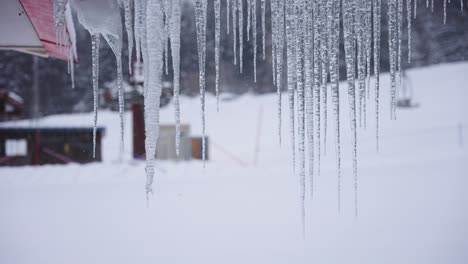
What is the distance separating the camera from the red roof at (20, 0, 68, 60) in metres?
2.07

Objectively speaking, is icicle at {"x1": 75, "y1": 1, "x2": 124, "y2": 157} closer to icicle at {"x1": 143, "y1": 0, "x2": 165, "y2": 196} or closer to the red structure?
icicle at {"x1": 143, "y1": 0, "x2": 165, "y2": 196}

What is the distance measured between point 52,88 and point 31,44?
50.6 ft

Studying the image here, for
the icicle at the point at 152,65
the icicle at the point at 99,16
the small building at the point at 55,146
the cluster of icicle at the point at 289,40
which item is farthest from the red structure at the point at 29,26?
the small building at the point at 55,146

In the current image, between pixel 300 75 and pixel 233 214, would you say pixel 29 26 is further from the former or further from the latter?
pixel 233 214

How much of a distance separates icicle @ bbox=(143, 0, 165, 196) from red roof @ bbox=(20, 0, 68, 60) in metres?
0.66

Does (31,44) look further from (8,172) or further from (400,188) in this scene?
(8,172)

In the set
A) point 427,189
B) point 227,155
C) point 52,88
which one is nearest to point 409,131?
point 227,155

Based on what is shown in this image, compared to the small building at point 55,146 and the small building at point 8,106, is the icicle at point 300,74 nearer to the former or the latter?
the small building at point 55,146

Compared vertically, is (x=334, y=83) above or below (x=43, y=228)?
above

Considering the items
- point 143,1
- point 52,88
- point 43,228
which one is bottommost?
point 43,228

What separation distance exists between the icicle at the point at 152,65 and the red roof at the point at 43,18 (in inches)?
26.0

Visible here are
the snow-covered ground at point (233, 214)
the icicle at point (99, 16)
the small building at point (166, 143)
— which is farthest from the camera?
the small building at point (166, 143)

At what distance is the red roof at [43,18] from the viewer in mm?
2066

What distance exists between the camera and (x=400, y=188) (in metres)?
5.12
